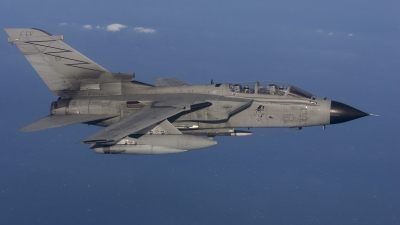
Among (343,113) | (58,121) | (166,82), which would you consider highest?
(166,82)

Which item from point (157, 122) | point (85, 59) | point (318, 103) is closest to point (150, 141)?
point (157, 122)

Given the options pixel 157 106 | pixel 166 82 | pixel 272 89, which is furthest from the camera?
pixel 166 82

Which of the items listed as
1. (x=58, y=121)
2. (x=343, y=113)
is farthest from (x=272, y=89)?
(x=58, y=121)

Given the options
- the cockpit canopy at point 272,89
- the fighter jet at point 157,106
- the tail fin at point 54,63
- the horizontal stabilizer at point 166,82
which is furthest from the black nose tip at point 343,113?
the tail fin at point 54,63

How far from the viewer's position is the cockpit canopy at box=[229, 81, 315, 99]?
71.8ft

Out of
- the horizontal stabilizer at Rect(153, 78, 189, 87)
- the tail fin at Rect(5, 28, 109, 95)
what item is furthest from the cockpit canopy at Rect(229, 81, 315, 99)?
the tail fin at Rect(5, 28, 109, 95)

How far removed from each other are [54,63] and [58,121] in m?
3.11

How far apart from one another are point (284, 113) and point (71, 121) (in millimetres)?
9076

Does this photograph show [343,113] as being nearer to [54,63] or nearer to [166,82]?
[166,82]

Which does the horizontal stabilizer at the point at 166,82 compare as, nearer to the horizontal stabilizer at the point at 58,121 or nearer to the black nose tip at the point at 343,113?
the horizontal stabilizer at the point at 58,121

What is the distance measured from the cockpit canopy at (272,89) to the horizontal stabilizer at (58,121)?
5.99m

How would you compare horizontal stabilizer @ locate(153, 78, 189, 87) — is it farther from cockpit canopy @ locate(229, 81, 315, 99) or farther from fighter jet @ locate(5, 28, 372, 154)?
cockpit canopy @ locate(229, 81, 315, 99)

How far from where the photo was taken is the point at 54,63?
23562 mm

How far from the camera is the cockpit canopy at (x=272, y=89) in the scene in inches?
861
